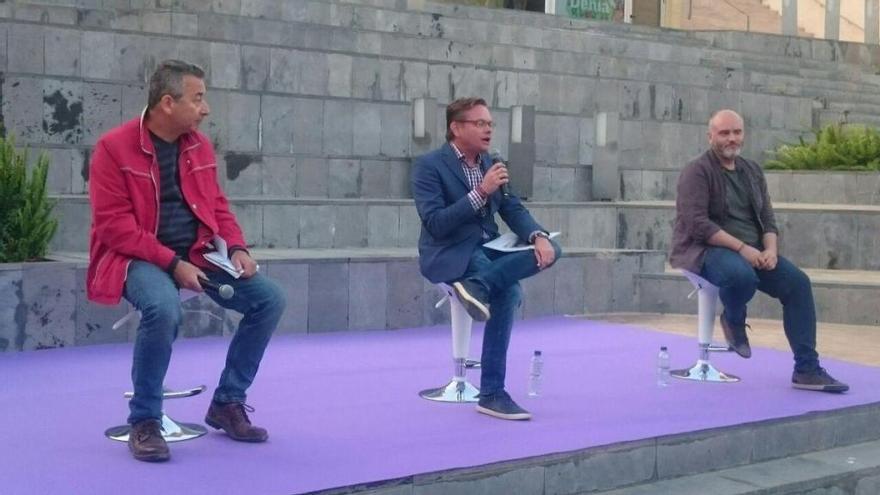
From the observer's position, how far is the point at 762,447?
20.3ft

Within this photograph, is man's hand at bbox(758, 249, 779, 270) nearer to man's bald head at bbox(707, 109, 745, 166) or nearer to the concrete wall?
man's bald head at bbox(707, 109, 745, 166)

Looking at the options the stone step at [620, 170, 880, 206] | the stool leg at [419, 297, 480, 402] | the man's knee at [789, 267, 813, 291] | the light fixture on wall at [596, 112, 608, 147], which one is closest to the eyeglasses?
the stool leg at [419, 297, 480, 402]

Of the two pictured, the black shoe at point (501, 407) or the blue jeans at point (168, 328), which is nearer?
the blue jeans at point (168, 328)

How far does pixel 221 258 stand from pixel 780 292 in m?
3.49

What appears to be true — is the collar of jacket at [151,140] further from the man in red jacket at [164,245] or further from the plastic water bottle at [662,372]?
the plastic water bottle at [662,372]

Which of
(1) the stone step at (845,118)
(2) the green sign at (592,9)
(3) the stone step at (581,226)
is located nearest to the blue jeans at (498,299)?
(3) the stone step at (581,226)

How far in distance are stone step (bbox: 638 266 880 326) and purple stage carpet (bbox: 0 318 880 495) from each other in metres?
1.62

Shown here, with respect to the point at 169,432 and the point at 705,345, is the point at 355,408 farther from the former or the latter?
the point at 705,345

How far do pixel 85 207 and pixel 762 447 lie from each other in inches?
203

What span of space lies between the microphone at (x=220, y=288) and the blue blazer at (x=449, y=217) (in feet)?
4.01

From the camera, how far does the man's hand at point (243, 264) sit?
213 inches


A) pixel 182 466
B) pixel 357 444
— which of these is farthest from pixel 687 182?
pixel 182 466

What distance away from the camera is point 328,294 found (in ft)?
29.1

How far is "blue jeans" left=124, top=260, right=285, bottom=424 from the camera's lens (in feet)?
16.5
